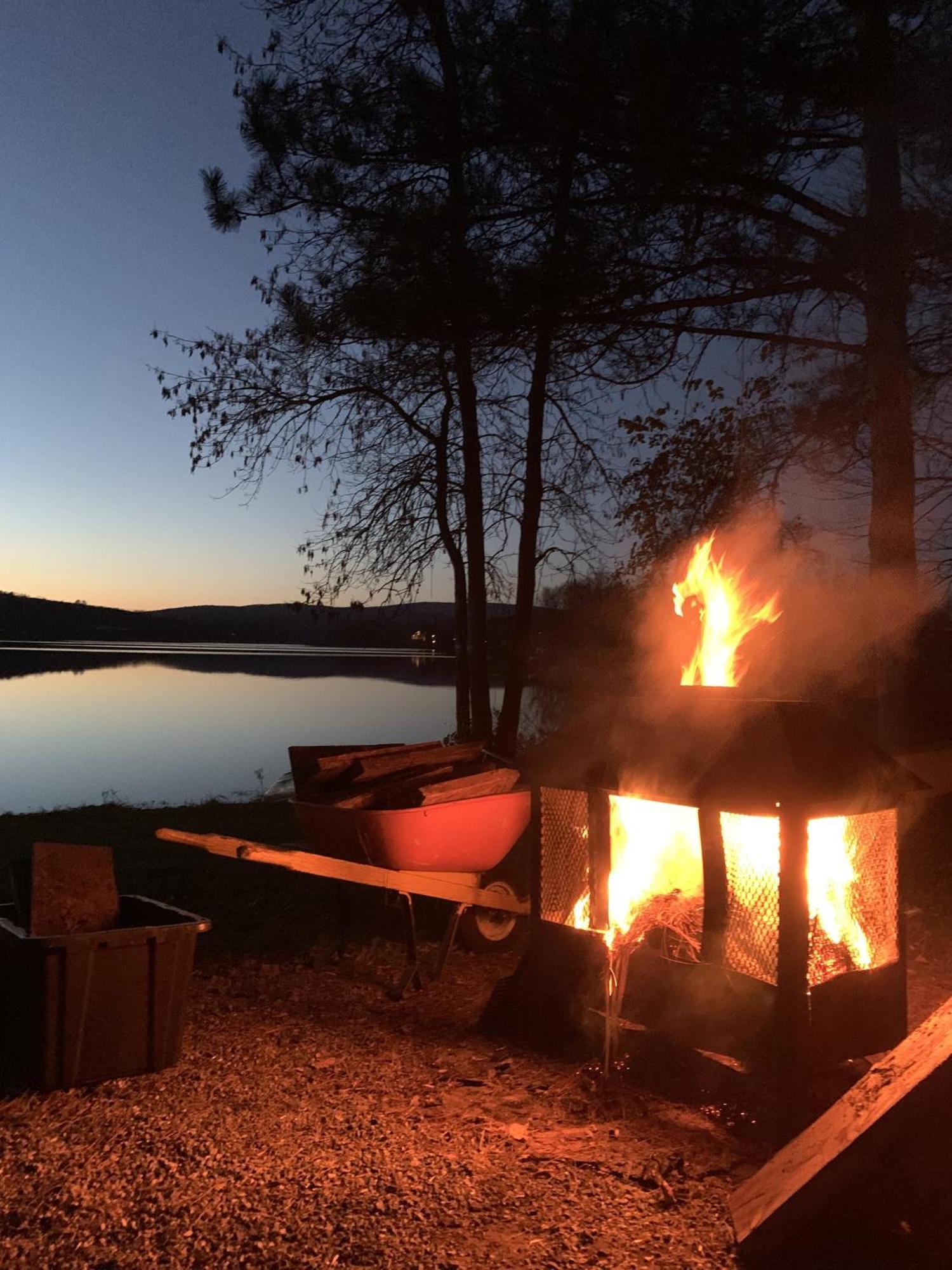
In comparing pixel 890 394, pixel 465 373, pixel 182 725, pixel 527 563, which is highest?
pixel 465 373

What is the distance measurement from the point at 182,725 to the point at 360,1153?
36.4m

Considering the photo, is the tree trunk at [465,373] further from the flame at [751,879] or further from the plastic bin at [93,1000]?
the plastic bin at [93,1000]

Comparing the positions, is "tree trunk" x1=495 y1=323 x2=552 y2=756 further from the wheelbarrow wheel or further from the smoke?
the wheelbarrow wheel

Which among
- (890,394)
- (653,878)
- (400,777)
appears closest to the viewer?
(653,878)

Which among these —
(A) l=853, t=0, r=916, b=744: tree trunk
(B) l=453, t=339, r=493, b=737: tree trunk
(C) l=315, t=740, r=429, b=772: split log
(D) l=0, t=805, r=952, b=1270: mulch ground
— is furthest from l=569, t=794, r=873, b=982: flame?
(B) l=453, t=339, r=493, b=737: tree trunk

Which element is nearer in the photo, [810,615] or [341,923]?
[341,923]

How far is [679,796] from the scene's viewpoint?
363 centimetres

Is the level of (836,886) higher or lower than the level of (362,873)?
higher

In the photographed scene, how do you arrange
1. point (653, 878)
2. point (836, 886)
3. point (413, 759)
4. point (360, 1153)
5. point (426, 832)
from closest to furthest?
point (360, 1153), point (836, 886), point (653, 878), point (426, 832), point (413, 759)

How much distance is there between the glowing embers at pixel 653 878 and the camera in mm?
3963

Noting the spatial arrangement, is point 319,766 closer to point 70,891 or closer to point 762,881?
point 70,891

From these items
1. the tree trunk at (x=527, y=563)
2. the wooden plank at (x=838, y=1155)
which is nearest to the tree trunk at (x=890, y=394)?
the tree trunk at (x=527, y=563)

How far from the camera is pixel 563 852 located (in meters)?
4.27

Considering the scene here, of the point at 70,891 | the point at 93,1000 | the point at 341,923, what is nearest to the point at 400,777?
the point at 341,923
